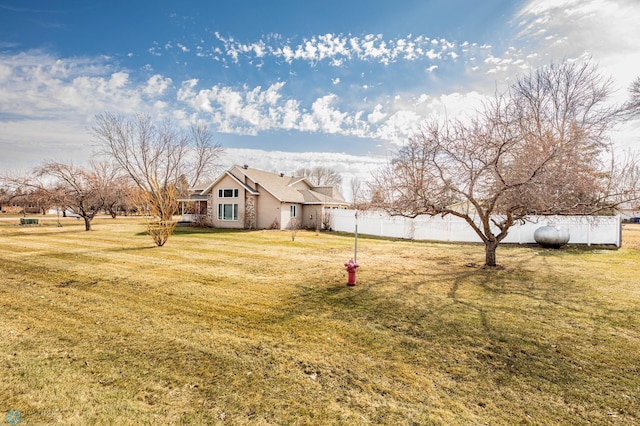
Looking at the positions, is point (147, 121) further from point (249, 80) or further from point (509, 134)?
point (509, 134)

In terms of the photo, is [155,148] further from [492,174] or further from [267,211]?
[492,174]

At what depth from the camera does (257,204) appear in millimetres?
24453

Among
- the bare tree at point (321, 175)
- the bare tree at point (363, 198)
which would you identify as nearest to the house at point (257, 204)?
the bare tree at point (363, 198)

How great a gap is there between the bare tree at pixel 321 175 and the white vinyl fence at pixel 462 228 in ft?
107

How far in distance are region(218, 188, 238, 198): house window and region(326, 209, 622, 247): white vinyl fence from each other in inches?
355

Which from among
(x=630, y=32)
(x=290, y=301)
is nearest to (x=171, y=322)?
(x=290, y=301)

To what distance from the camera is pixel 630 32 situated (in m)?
11.9

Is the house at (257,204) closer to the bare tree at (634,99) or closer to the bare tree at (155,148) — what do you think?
the bare tree at (155,148)

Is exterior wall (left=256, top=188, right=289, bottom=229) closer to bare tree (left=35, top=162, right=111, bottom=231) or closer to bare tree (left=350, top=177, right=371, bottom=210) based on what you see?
bare tree (left=350, top=177, right=371, bottom=210)

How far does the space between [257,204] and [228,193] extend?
109 inches

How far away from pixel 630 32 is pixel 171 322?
19.1m

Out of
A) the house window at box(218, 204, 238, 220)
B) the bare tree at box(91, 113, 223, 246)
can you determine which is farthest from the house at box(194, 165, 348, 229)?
A: the bare tree at box(91, 113, 223, 246)

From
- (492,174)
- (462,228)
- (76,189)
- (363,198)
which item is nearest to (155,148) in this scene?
(76,189)

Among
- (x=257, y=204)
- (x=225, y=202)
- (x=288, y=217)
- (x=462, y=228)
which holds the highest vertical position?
(x=225, y=202)
